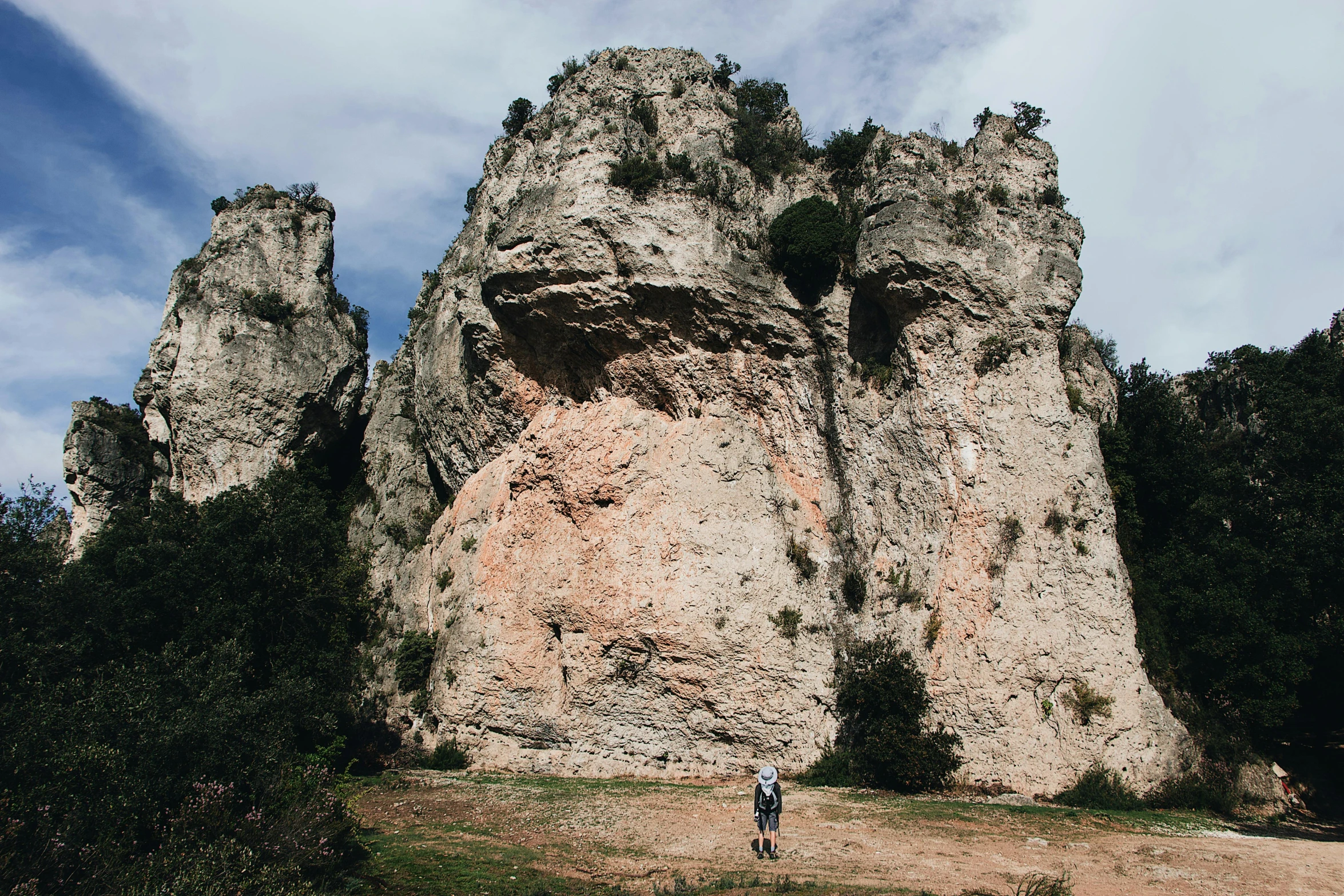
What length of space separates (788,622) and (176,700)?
12670mm

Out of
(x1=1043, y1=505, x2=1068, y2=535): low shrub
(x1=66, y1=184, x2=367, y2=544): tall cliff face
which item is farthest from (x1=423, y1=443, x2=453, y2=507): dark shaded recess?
(x1=1043, y1=505, x2=1068, y2=535): low shrub

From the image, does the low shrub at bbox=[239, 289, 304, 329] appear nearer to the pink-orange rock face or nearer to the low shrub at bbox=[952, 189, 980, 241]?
the pink-orange rock face

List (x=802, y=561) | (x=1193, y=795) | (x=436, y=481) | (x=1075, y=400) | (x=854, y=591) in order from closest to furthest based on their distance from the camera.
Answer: (x=1193, y=795) < (x=1075, y=400) < (x=854, y=591) < (x=802, y=561) < (x=436, y=481)

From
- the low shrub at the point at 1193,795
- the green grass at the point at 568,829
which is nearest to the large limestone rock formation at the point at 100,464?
the green grass at the point at 568,829

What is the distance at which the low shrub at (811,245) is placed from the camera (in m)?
20.5

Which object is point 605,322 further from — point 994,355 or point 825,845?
point 825,845

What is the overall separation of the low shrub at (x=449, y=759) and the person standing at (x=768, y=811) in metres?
10.0

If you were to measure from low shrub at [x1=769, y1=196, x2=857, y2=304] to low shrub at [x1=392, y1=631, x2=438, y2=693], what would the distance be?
48.3ft

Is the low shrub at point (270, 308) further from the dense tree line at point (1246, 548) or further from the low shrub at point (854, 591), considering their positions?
the dense tree line at point (1246, 548)

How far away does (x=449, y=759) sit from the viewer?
18.5 metres

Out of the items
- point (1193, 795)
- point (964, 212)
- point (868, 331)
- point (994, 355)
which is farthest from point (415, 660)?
point (964, 212)

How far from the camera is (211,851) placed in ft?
25.3

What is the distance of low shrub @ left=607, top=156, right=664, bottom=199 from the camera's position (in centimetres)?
2072

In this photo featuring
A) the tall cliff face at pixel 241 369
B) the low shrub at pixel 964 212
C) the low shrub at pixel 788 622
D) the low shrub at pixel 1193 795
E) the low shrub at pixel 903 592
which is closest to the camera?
the low shrub at pixel 1193 795
